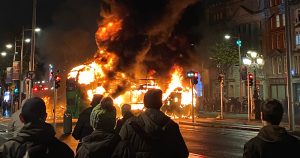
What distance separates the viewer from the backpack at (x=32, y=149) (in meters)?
3.16

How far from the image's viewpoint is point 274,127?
341 cm

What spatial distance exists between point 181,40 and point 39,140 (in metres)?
35.0

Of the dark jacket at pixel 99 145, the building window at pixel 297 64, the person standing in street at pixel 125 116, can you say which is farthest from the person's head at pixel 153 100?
the building window at pixel 297 64

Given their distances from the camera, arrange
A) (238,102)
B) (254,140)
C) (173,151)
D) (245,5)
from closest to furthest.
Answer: (254,140)
(173,151)
(238,102)
(245,5)

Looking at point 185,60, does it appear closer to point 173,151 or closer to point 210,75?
point 210,75

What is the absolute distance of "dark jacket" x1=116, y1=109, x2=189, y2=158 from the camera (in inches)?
163

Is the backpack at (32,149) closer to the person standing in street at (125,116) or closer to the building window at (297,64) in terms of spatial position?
the person standing in street at (125,116)

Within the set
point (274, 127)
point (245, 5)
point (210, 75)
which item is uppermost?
point (245, 5)

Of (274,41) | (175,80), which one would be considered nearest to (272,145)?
(175,80)

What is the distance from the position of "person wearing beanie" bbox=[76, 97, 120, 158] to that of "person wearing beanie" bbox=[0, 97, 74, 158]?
406mm

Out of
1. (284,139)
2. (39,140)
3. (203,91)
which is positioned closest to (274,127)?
(284,139)

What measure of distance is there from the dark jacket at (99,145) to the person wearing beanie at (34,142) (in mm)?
393

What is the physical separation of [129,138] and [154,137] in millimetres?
275

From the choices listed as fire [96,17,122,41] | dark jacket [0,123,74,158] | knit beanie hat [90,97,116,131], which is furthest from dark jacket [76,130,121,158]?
fire [96,17,122,41]
